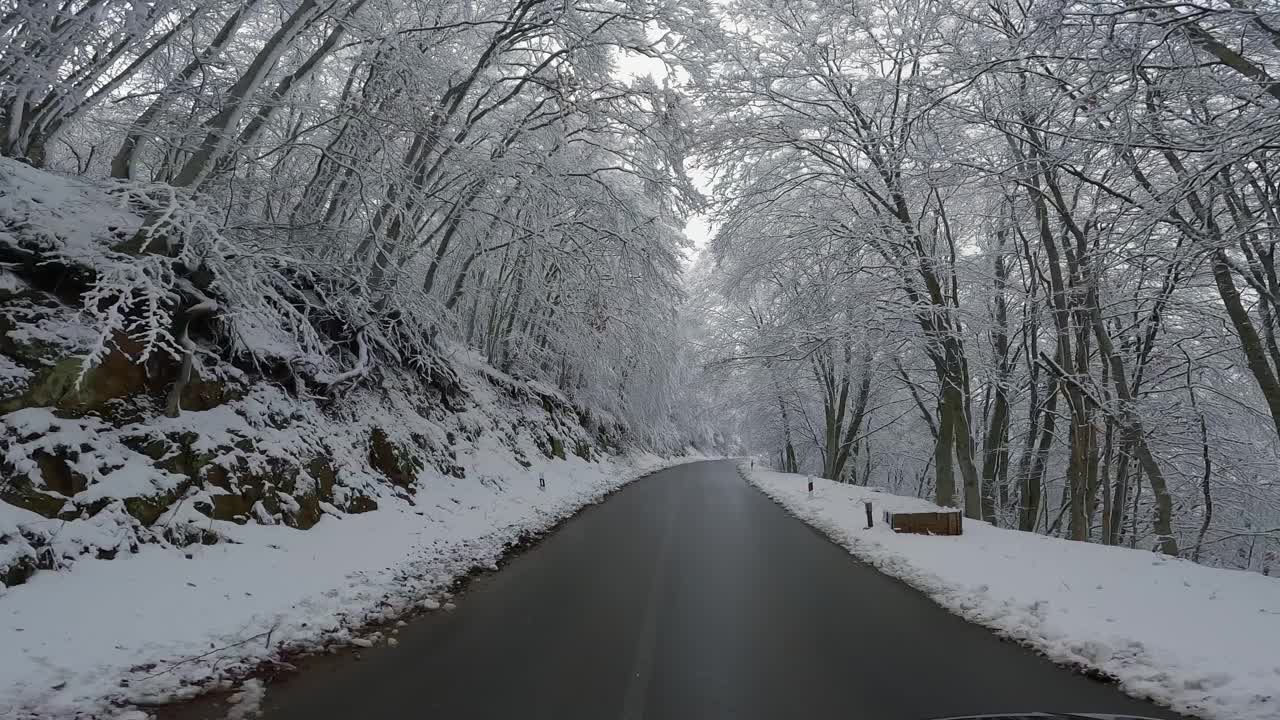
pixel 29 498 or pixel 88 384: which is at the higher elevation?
pixel 88 384

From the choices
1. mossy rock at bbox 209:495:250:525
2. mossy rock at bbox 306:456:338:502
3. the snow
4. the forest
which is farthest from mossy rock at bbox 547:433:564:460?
the snow

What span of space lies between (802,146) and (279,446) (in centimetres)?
1089

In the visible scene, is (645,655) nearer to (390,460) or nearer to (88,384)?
(88,384)

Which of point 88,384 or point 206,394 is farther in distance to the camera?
point 206,394

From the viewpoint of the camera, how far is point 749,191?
518 inches

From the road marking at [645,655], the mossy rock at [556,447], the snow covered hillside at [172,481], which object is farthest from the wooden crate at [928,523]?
the mossy rock at [556,447]

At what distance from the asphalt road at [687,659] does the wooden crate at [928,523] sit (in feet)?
9.01

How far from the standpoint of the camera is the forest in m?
5.57

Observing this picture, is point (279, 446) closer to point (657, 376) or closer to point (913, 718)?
point (913, 718)

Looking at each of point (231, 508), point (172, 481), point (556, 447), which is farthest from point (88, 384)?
point (556, 447)

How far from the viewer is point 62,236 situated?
19.1ft

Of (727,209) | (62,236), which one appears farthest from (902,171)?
(62,236)

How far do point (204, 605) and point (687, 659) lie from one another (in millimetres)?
3754

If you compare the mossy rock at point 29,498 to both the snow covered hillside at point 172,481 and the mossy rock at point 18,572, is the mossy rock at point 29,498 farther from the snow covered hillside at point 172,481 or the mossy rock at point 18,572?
the mossy rock at point 18,572
